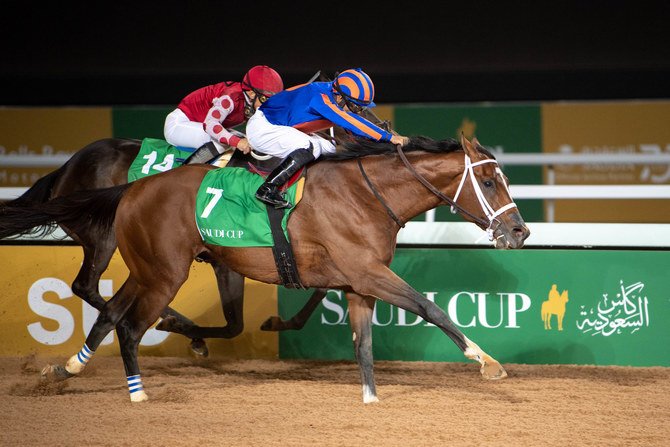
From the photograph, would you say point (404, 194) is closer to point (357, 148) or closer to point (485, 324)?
point (357, 148)

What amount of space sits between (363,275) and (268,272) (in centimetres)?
64

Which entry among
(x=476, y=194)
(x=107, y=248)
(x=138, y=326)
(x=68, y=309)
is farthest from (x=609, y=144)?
(x=138, y=326)

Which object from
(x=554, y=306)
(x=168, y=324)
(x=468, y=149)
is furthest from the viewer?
(x=554, y=306)

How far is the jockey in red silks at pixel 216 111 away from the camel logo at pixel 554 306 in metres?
2.49

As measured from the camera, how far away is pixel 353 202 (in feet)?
18.5

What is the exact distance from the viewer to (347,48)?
10164 mm

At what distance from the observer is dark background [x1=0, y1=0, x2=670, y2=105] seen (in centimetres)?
991

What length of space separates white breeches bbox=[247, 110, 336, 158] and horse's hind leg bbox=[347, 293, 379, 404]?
968 millimetres

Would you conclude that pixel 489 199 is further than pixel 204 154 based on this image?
No

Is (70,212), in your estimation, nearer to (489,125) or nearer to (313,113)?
(313,113)

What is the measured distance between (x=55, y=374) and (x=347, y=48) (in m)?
5.43

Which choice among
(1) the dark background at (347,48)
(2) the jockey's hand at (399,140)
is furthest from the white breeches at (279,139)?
(1) the dark background at (347,48)

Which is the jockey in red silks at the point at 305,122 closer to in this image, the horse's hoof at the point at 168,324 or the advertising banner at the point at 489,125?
the horse's hoof at the point at 168,324

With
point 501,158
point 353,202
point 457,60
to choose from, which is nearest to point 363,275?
point 353,202
